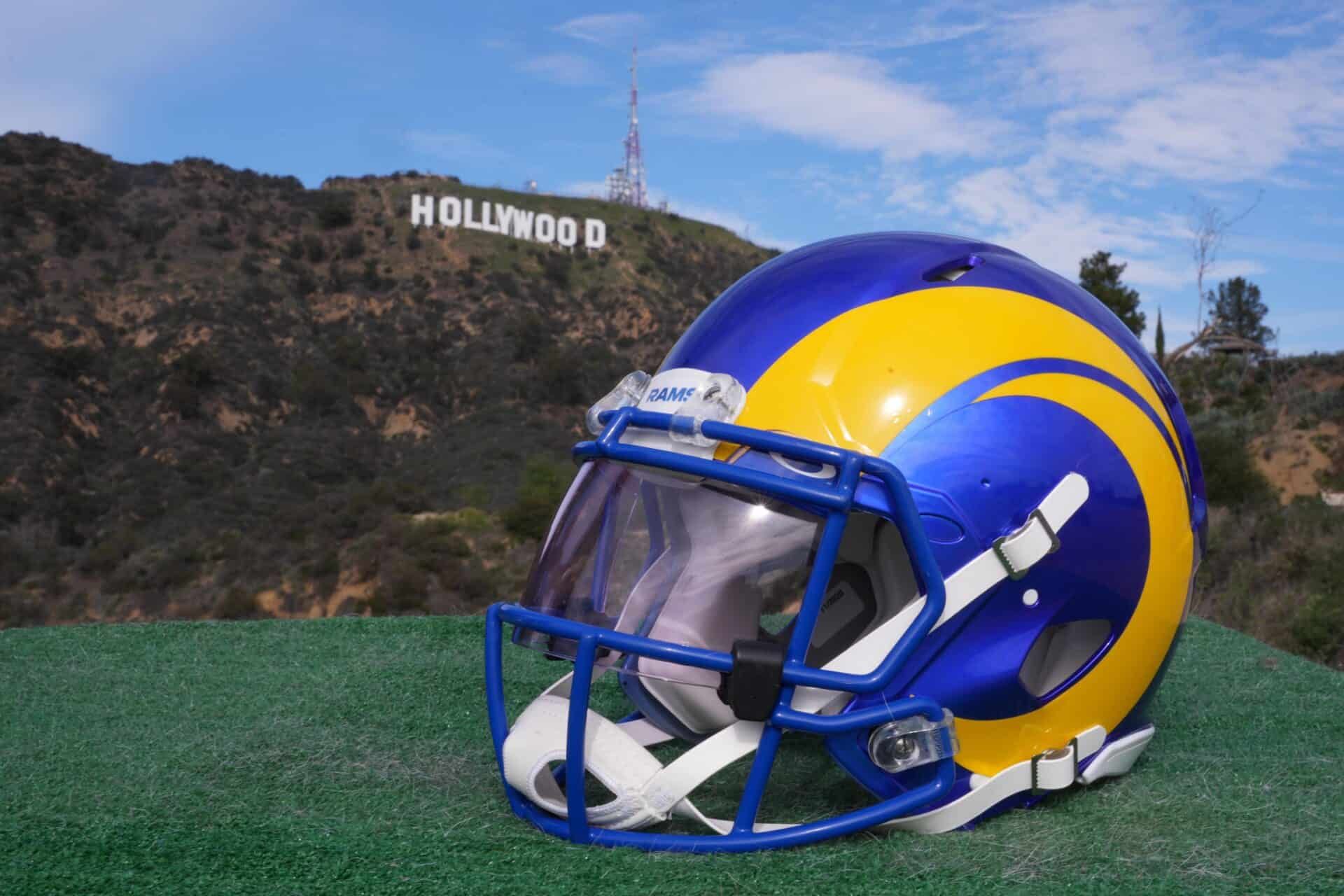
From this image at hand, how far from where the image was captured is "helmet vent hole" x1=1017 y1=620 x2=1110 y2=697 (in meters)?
2.57

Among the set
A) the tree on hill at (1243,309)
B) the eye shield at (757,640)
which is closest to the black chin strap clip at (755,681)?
the eye shield at (757,640)

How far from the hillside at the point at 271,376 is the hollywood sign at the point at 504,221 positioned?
0.60 metres

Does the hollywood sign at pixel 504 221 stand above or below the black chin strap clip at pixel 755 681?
above

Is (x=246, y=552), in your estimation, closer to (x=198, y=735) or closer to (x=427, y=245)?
(x=198, y=735)

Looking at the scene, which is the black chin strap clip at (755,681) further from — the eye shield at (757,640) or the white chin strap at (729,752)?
the white chin strap at (729,752)

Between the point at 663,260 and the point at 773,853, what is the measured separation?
131ft

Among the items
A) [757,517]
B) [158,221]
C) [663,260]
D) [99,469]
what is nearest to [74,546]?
[99,469]

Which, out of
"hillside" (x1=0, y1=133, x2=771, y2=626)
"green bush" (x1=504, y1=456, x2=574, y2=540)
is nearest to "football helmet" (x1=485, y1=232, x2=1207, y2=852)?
"hillside" (x1=0, y1=133, x2=771, y2=626)

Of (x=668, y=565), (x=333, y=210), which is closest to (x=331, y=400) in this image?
(x=333, y=210)

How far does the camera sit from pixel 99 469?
78.6 feet

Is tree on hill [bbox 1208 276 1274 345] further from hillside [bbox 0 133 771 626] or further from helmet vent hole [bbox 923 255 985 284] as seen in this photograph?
helmet vent hole [bbox 923 255 985 284]

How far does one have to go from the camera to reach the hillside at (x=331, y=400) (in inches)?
578

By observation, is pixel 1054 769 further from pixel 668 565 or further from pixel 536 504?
pixel 536 504

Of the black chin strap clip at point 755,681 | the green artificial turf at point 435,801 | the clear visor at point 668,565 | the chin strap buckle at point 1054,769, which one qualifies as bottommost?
the green artificial turf at point 435,801
